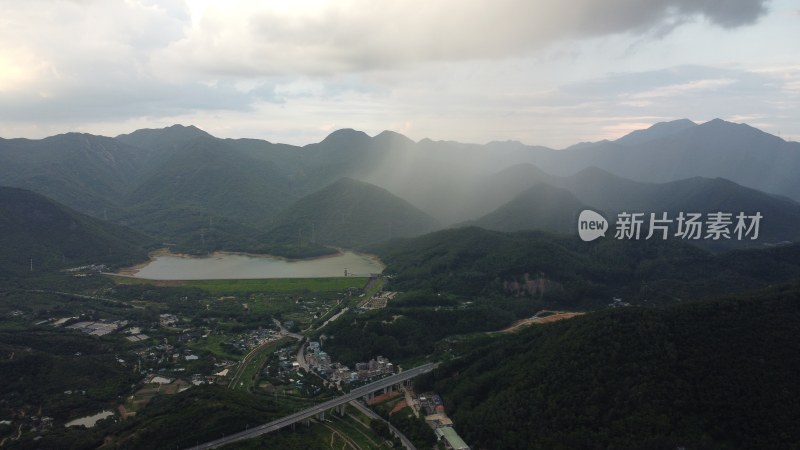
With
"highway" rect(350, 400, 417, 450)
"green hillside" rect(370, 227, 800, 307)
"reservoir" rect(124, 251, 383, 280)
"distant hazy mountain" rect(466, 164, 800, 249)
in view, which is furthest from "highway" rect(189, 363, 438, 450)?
"distant hazy mountain" rect(466, 164, 800, 249)

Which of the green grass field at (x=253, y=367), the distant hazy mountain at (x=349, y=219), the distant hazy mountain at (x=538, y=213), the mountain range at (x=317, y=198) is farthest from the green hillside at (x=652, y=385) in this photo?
the distant hazy mountain at (x=349, y=219)

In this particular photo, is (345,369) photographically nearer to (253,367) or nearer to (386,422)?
(253,367)

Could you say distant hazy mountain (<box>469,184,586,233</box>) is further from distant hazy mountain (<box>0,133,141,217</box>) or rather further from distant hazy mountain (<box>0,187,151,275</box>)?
distant hazy mountain (<box>0,133,141,217</box>)

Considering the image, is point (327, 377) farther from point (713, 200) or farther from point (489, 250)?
point (713, 200)

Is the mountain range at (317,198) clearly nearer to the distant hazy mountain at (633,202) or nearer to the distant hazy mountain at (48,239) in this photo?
the distant hazy mountain at (633,202)

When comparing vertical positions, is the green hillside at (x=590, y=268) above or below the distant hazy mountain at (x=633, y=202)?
below

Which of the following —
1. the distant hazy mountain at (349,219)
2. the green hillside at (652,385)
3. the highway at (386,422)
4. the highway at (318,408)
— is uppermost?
the distant hazy mountain at (349,219)
